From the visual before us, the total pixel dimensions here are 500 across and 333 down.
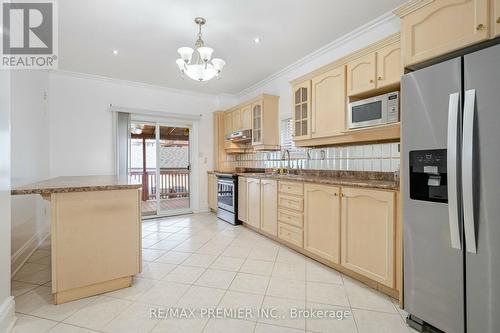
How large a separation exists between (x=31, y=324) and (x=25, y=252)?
1505mm

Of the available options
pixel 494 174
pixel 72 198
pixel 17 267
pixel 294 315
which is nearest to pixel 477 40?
pixel 494 174

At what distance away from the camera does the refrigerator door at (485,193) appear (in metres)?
1.22

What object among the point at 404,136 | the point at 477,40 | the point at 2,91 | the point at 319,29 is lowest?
the point at 404,136

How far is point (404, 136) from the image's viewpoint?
1624mm

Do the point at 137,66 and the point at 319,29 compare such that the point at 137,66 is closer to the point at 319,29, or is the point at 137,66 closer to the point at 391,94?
the point at 319,29

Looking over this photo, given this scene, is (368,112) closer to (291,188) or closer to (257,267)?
(291,188)

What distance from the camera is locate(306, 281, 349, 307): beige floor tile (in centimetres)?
186

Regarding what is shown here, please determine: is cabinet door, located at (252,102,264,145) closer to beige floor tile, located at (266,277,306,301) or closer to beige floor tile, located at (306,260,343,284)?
beige floor tile, located at (306,260,343,284)

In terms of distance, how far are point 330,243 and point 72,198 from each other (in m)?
2.27

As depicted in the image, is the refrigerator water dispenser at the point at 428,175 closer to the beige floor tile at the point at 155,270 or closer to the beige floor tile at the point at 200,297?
the beige floor tile at the point at 200,297

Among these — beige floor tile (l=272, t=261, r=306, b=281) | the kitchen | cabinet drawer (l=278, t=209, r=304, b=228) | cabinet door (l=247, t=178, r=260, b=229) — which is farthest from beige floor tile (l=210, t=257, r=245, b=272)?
cabinet door (l=247, t=178, r=260, b=229)

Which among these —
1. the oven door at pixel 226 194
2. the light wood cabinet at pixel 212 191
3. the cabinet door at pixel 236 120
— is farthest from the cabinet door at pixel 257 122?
the light wood cabinet at pixel 212 191

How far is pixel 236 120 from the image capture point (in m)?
4.64

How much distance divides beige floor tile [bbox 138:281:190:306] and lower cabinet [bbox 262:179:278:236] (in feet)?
4.71
